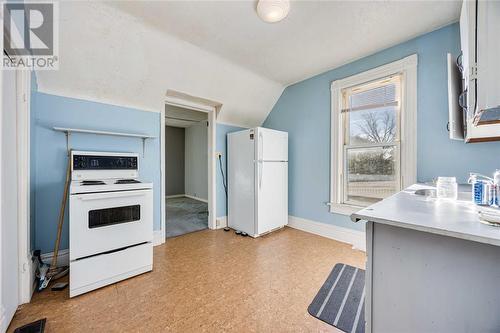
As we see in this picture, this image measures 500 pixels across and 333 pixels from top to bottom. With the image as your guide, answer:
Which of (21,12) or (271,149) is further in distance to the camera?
(271,149)

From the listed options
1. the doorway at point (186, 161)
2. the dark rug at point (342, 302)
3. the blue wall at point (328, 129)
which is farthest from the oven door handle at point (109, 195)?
the doorway at point (186, 161)

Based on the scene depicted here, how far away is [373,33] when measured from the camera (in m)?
2.12

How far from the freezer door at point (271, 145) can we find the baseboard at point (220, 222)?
4.24 feet

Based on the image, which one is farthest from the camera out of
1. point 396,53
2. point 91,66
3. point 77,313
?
point 396,53

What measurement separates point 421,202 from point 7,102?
8.86 ft

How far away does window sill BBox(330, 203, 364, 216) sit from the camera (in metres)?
2.67

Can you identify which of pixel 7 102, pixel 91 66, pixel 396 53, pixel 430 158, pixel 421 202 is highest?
pixel 396 53

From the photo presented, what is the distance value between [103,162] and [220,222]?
6.34 ft

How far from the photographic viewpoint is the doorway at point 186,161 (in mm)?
5277

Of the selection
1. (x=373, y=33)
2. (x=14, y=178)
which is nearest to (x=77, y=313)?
(x=14, y=178)

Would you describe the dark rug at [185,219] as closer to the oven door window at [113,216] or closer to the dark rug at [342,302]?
the oven door window at [113,216]

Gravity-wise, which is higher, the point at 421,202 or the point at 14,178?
the point at 14,178

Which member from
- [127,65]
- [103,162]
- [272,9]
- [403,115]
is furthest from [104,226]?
[403,115]

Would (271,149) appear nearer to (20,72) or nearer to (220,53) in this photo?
(220,53)
